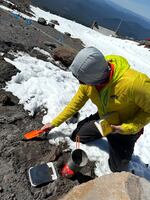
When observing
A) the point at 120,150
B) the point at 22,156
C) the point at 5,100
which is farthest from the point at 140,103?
the point at 5,100

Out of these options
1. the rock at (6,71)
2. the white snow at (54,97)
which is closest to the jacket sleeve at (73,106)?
the white snow at (54,97)

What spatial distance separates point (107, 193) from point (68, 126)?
7.76 feet

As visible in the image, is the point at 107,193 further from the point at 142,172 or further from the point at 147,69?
the point at 147,69

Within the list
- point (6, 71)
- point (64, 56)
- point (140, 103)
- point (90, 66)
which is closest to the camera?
point (90, 66)

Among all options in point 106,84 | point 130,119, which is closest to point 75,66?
point 106,84

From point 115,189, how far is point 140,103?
3.96ft

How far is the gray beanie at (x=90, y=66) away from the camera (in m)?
3.90

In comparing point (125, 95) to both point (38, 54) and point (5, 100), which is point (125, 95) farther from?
point (38, 54)

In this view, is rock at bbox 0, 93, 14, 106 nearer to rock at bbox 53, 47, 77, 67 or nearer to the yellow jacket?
the yellow jacket

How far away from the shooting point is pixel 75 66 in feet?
13.2

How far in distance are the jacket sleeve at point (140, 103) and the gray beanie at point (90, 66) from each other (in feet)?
1.51

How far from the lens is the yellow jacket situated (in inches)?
163

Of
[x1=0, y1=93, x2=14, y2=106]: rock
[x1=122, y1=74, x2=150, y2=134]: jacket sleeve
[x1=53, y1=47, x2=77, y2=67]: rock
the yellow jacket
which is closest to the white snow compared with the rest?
[x1=0, y1=93, x2=14, y2=106]: rock

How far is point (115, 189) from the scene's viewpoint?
3.75 m
